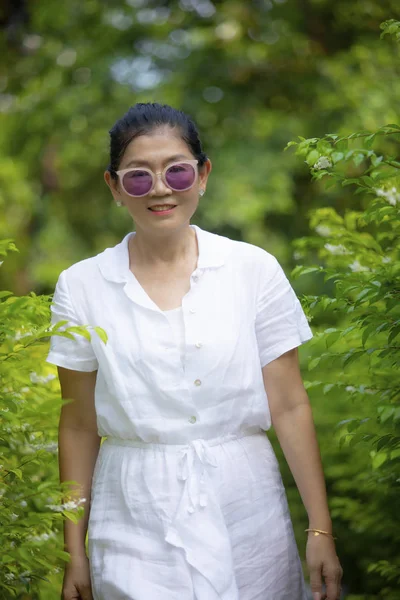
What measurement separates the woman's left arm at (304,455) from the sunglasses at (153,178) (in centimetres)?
63

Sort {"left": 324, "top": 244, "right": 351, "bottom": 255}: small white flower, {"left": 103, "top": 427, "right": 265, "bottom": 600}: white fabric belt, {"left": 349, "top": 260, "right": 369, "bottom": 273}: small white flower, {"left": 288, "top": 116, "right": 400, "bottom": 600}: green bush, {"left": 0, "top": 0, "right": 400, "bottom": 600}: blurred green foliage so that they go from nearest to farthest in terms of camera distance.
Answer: {"left": 103, "top": 427, "right": 265, "bottom": 600}: white fabric belt
{"left": 288, "top": 116, "right": 400, "bottom": 600}: green bush
{"left": 349, "top": 260, "right": 369, "bottom": 273}: small white flower
{"left": 324, "top": 244, "right": 351, "bottom": 255}: small white flower
{"left": 0, "top": 0, "right": 400, "bottom": 600}: blurred green foliage

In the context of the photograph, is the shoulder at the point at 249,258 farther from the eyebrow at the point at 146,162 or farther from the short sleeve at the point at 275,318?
the eyebrow at the point at 146,162

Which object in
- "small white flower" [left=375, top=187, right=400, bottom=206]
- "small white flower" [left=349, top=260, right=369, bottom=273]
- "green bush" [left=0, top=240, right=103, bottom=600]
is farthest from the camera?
"small white flower" [left=349, top=260, right=369, bottom=273]

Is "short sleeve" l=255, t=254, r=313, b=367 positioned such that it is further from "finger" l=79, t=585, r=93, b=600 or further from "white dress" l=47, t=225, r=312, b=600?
"finger" l=79, t=585, r=93, b=600

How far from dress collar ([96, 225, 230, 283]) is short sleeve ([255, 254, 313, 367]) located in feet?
0.48

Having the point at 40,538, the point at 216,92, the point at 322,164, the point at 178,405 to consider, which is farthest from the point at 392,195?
the point at 216,92

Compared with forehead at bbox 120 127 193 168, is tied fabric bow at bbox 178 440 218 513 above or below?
below

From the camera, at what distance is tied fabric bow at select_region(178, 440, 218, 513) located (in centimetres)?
291

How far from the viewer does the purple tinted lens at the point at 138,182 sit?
119 inches

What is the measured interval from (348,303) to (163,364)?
0.73 m

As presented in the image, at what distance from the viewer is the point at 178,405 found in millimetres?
2924

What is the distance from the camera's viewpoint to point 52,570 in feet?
9.29

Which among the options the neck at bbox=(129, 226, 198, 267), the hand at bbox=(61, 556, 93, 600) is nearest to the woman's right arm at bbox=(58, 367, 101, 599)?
the hand at bbox=(61, 556, 93, 600)

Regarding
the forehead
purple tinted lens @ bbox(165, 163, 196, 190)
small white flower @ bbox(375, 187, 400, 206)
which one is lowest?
small white flower @ bbox(375, 187, 400, 206)
